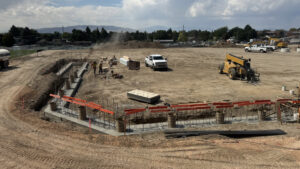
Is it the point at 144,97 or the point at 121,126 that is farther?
the point at 144,97

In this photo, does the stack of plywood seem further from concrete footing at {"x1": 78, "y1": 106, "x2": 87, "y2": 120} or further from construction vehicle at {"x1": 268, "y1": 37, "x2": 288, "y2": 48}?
construction vehicle at {"x1": 268, "y1": 37, "x2": 288, "y2": 48}

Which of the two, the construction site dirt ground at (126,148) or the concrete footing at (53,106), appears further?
the concrete footing at (53,106)

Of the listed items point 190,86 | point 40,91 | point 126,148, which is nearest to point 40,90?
point 40,91

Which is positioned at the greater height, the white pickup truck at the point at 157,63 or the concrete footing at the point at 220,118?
the white pickup truck at the point at 157,63

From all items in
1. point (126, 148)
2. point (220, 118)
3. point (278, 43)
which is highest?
point (278, 43)

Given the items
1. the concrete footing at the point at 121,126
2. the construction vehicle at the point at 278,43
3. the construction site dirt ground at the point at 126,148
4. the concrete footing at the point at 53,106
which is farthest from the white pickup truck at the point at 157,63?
the construction vehicle at the point at 278,43

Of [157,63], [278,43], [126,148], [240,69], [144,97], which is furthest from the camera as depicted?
[278,43]

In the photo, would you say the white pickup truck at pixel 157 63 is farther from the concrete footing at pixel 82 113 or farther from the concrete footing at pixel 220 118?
the concrete footing at pixel 220 118

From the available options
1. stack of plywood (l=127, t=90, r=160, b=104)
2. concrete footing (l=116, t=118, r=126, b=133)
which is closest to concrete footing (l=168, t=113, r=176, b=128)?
concrete footing (l=116, t=118, r=126, b=133)

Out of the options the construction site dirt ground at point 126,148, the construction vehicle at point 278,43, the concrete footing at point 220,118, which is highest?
the construction vehicle at point 278,43

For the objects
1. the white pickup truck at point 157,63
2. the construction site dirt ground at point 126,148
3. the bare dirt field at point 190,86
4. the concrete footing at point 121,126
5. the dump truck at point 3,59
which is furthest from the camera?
the dump truck at point 3,59

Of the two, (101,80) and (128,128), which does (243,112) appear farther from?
(101,80)

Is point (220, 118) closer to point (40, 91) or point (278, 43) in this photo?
point (40, 91)

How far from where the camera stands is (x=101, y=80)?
70.7 feet
